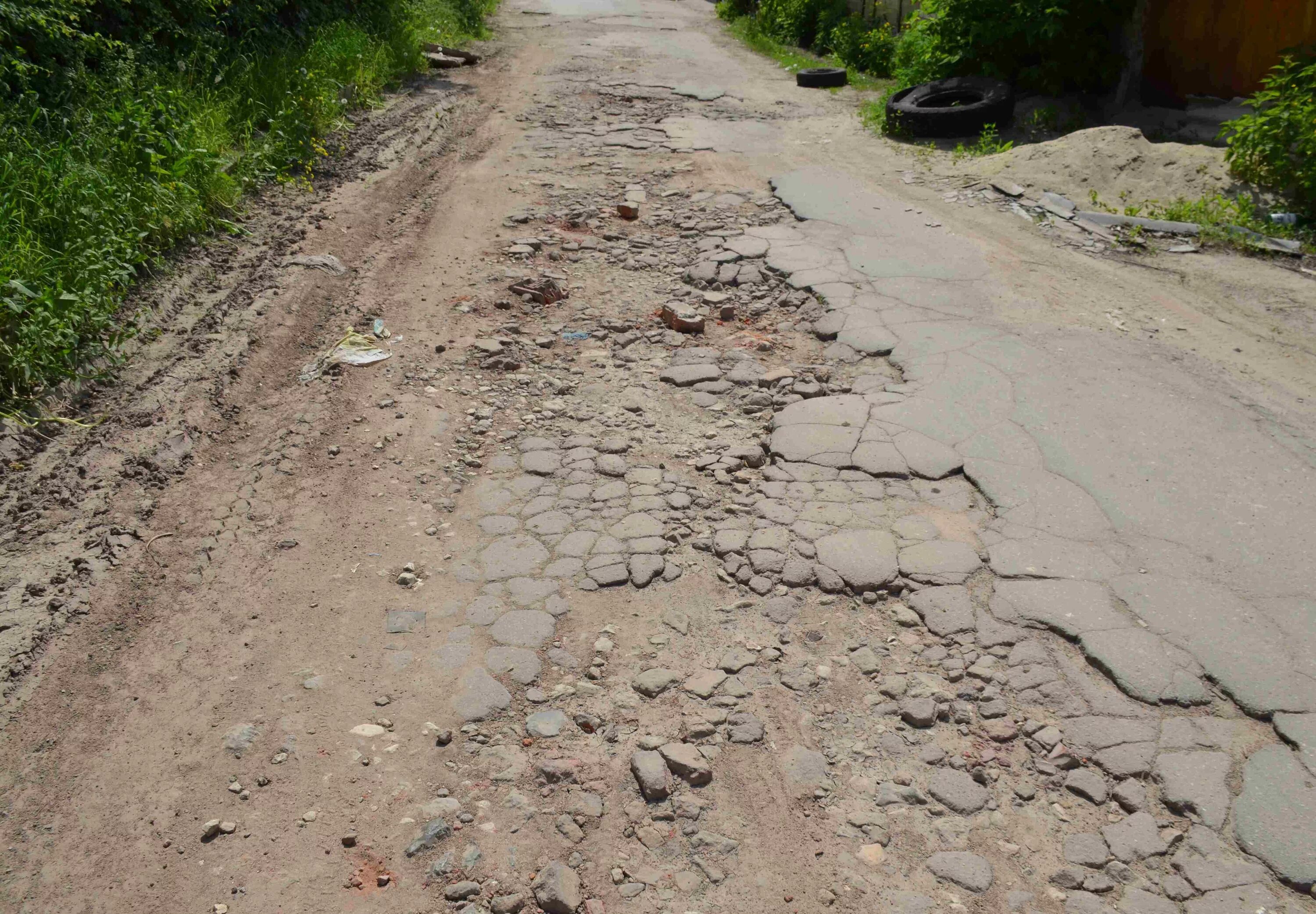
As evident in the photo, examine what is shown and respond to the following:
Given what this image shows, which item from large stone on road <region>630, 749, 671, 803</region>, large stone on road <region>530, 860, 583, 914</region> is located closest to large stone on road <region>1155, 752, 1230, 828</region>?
large stone on road <region>630, 749, 671, 803</region>

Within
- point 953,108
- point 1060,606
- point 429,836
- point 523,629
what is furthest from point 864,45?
point 429,836

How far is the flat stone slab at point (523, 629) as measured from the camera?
305cm

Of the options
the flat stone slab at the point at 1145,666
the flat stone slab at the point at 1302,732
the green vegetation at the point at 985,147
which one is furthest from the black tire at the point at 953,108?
the flat stone slab at the point at 1302,732

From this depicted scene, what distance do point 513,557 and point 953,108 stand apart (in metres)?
6.94

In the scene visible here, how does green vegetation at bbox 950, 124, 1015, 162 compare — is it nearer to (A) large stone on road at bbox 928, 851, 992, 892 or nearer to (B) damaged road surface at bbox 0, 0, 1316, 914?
(B) damaged road surface at bbox 0, 0, 1316, 914

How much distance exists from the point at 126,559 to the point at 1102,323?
4.73 m

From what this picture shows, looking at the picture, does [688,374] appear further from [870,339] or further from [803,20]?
[803,20]

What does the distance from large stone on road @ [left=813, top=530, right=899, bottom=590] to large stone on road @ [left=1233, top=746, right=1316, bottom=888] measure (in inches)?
45.9

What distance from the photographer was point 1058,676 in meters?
2.83

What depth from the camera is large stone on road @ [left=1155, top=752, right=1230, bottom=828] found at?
7.95 feet

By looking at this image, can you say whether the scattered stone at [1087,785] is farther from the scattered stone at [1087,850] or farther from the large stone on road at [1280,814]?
the large stone on road at [1280,814]

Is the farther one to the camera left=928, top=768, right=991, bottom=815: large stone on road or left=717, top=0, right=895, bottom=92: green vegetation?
left=717, top=0, right=895, bottom=92: green vegetation

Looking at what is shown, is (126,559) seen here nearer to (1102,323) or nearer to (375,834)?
(375,834)

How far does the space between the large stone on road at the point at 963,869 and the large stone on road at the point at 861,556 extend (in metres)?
1.02
